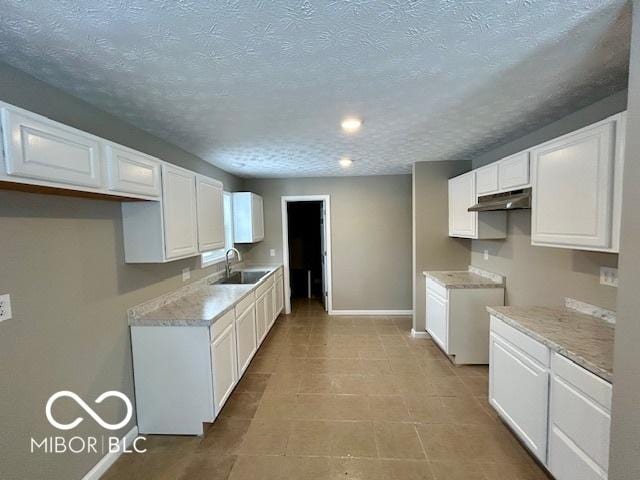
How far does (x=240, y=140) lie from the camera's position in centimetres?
A: 262

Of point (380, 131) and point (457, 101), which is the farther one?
point (380, 131)

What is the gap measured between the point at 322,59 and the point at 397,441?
2.53 meters

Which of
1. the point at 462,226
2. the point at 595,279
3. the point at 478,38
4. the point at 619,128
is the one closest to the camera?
the point at 478,38

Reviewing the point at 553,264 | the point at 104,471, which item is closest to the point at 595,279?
the point at 553,264

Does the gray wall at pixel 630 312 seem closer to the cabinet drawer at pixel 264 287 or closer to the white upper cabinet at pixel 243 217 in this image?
the cabinet drawer at pixel 264 287

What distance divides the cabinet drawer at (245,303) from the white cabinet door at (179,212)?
671 mm

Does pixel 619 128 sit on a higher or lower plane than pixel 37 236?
higher

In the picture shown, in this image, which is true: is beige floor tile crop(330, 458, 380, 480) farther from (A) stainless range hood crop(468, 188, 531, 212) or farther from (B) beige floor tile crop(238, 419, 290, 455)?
(A) stainless range hood crop(468, 188, 531, 212)

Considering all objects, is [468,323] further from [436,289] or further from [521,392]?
[521,392]

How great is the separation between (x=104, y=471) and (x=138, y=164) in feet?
6.68

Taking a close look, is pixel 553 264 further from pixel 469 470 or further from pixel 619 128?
pixel 469 470

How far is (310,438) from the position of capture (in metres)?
2.09

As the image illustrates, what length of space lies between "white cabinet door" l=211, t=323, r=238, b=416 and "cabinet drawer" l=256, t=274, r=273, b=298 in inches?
34.5

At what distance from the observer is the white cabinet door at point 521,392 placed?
5.54 feet
